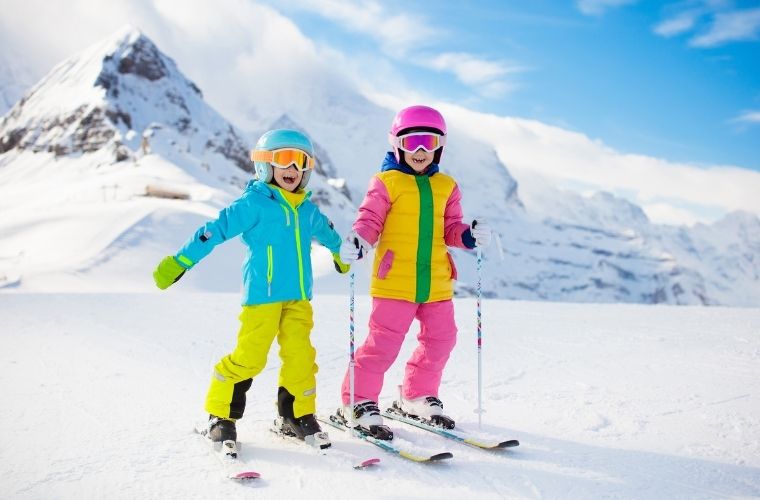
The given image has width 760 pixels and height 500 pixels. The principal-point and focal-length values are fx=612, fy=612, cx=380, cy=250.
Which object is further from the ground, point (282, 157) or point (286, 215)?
point (282, 157)

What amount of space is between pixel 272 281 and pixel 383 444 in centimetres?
116

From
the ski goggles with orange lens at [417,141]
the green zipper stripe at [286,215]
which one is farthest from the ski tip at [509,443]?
the ski goggles with orange lens at [417,141]

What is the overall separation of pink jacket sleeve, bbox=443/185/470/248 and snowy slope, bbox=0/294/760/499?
1.27m

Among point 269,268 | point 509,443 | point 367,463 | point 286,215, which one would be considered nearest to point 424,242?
point 286,215

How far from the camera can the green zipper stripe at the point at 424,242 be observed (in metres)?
4.03

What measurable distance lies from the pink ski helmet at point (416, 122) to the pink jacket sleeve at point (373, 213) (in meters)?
0.33

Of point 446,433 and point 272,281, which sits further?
point 446,433

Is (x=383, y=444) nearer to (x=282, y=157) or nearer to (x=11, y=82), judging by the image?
(x=282, y=157)

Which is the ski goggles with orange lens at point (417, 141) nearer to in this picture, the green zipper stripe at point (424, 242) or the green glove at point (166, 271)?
the green zipper stripe at point (424, 242)

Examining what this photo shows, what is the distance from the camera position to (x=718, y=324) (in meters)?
8.81

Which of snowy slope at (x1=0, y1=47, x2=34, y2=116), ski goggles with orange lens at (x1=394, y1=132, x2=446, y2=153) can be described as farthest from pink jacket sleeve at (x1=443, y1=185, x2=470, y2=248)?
snowy slope at (x1=0, y1=47, x2=34, y2=116)

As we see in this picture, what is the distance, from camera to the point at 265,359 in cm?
368

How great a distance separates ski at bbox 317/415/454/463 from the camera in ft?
11.0

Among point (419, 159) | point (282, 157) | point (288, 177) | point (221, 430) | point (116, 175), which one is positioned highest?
point (116, 175)
